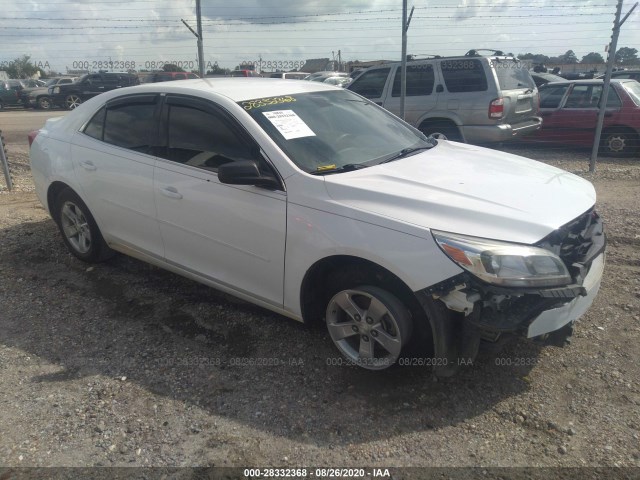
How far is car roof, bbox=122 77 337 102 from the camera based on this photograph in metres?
3.62

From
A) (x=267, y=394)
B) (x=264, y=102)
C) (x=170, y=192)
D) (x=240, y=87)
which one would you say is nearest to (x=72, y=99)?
(x=240, y=87)

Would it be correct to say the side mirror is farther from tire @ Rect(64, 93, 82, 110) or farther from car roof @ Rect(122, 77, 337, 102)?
tire @ Rect(64, 93, 82, 110)

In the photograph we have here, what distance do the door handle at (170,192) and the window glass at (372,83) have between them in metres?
6.59

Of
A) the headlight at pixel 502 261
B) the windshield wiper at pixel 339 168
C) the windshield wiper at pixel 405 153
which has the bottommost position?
the headlight at pixel 502 261

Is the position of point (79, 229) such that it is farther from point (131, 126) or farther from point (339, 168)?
point (339, 168)

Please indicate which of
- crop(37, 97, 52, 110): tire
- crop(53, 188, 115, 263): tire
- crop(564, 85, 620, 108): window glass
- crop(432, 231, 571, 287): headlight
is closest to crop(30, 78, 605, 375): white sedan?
crop(432, 231, 571, 287): headlight

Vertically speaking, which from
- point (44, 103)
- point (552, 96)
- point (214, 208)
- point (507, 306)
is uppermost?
point (552, 96)

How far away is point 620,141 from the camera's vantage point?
30.5 ft

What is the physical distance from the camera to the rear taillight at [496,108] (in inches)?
321

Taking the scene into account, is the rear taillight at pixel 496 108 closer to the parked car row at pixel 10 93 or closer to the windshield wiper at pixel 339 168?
the windshield wiper at pixel 339 168

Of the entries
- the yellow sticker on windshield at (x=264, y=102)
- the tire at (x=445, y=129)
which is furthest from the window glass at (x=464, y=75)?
the yellow sticker on windshield at (x=264, y=102)

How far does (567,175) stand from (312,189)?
1.90 metres

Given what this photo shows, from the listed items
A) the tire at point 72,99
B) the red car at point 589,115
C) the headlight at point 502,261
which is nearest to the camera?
the headlight at point 502,261

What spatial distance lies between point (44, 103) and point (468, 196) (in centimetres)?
2624
